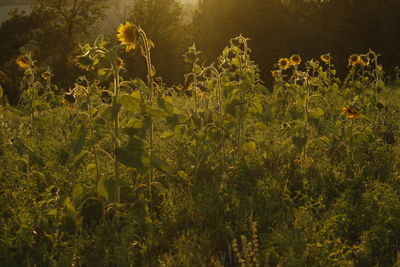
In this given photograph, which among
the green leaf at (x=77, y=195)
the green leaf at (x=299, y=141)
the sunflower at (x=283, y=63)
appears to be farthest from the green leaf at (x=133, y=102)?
the sunflower at (x=283, y=63)

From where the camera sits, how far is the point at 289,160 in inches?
149

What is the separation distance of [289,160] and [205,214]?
1164 mm

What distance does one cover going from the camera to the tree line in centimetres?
1959

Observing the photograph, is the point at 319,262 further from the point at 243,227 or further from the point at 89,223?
the point at 89,223

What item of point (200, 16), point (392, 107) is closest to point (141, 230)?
point (392, 107)

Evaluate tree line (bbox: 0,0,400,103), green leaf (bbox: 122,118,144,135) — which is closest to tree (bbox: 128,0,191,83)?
tree line (bbox: 0,0,400,103)

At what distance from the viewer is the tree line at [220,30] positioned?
19.6 m

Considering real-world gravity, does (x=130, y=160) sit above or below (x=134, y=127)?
below

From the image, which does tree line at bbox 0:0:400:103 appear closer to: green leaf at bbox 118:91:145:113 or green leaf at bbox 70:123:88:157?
green leaf at bbox 70:123:88:157

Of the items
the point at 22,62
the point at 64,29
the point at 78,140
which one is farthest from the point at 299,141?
the point at 64,29

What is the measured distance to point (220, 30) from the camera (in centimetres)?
2259

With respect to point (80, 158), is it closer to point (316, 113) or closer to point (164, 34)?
point (316, 113)

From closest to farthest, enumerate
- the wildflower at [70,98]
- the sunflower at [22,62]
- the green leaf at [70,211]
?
the green leaf at [70,211]
the wildflower at [70,98]
the sunflower at [22,62]

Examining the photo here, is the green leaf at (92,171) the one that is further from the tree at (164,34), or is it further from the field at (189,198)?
the tree at (164,34)
